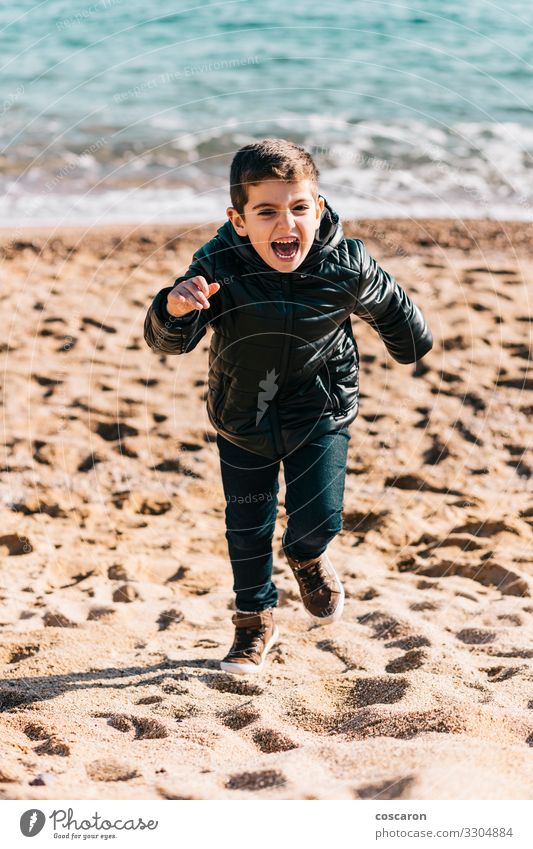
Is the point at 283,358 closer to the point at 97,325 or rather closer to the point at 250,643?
the point at 250,643

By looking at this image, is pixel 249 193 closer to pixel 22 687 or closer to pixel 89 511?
pixel 22 687

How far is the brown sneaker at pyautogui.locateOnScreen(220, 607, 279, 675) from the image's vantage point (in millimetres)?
3963

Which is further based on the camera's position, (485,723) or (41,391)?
(41,391)

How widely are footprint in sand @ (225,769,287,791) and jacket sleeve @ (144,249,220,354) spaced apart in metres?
1.46

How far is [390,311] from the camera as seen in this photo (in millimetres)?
3814

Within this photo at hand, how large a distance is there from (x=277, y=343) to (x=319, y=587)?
1084 mm

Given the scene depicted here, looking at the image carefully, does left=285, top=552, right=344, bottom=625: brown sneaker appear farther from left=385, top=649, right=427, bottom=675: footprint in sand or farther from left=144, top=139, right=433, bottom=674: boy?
left=385, top=649, right=427, bottom=675: footprint in sand

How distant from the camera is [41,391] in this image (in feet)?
22.3

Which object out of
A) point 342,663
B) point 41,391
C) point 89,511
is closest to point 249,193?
point 342,663

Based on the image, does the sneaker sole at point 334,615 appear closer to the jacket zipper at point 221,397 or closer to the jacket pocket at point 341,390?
the jacket pocket at point 341,390

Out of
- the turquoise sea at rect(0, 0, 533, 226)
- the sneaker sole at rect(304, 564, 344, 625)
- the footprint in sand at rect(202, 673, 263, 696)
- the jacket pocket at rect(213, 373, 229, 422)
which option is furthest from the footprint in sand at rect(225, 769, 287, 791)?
the turquoise sea at rect(0, 0, 533, 226)

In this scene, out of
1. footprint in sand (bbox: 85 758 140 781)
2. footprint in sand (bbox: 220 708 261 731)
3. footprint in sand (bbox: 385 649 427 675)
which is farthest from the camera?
footprint in sand (bbox: 385 649 427 675)

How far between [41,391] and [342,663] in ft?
11.6

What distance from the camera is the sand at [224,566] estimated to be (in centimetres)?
314
